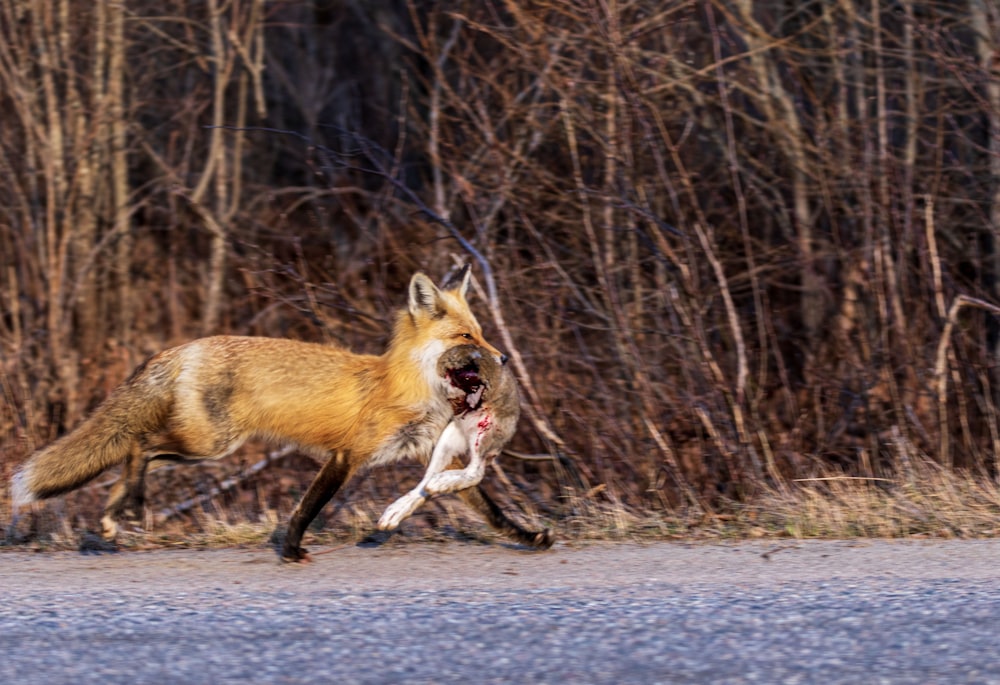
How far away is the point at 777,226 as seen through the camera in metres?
11.2

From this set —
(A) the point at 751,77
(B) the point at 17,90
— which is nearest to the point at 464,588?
(A) the point at 751,77

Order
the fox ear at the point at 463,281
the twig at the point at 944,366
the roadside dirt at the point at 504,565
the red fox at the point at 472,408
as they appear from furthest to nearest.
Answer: the twig at the point at 944,366
the fox ear at the point at 463,281
the red fox at the point at 472,408
the roadside dirt at the point at 504,565

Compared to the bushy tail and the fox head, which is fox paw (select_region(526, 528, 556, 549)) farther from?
the bushy tail

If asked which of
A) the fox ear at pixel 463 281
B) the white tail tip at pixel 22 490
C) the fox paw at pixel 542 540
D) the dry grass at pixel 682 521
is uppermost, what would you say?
A: the fox ear at pixel 463 281

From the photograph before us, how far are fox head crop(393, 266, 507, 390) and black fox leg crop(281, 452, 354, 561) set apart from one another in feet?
2.24

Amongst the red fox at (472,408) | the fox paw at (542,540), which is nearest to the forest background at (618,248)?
the fox paw at (542,540)

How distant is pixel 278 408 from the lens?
6691 millimetres

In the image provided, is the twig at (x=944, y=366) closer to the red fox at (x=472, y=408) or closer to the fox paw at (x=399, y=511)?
Answer: the red fox at (x=472, y=408)

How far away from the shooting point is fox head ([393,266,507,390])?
6.52 m

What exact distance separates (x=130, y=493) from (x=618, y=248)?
4960 millimetres

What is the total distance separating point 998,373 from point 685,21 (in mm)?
3810

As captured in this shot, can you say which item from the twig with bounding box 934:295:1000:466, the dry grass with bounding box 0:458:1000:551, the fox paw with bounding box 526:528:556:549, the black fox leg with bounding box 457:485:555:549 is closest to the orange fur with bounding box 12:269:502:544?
the black fox leg with bounding box 457:485:555:549

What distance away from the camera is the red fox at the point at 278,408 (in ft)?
21.1

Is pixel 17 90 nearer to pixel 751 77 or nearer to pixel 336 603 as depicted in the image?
pixel 751 77
